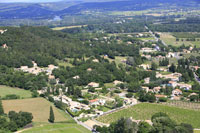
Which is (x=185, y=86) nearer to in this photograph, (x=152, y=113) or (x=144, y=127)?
(x=152, y=113)

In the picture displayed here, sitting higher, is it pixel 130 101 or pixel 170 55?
pixel 170 55

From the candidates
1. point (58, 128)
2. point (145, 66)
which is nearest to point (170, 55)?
point (145, 66)

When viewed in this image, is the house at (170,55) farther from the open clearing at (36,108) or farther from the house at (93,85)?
the open clearing at (36,108)

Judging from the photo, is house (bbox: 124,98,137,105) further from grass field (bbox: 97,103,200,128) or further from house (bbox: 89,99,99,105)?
house (bbox: 89,99,99,105)

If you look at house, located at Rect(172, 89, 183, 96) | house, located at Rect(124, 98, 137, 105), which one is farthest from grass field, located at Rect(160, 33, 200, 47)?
house, located at Rect(124, 98, 137, 105)

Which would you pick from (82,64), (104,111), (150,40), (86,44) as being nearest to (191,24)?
(150,40)

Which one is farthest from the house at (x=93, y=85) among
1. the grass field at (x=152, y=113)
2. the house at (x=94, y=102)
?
the grass field at (x=152, y=113)

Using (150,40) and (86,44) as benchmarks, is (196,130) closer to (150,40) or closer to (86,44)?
(86,44)

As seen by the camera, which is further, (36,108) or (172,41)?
(172,41)
